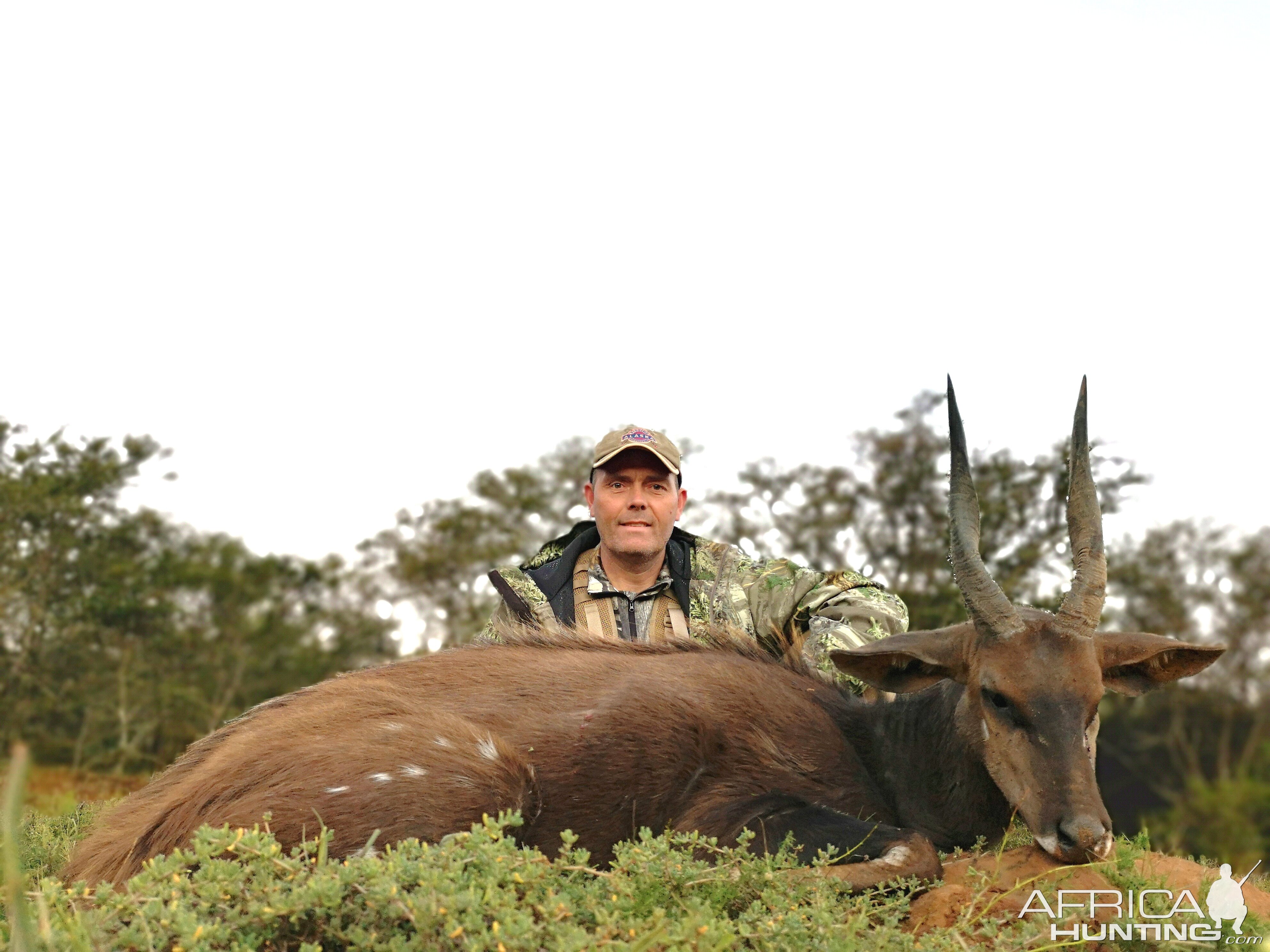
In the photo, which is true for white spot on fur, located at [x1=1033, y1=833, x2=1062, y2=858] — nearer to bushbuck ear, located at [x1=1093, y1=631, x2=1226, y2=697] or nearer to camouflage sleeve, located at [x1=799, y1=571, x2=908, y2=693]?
bushbuck ear, located at [x1=1093, y1=631, x2=1226, y2=697]

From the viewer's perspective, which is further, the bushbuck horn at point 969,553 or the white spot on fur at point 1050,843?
the bushbuck horn at point 969,553

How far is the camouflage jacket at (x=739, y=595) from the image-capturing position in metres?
6.50

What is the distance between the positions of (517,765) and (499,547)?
13446 millimetres

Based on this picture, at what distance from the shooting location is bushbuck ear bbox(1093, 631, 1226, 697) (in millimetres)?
5055

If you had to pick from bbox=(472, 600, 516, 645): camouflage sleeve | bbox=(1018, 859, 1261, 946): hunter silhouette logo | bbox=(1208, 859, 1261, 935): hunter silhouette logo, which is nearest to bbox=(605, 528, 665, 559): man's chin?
bbox=(472, 600, 516, 645): camouflage sleeve

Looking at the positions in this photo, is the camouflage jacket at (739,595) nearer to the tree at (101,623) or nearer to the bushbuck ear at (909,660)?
the bushbuck ear at (909,660)

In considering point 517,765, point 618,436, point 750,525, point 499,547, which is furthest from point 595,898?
point 499,547

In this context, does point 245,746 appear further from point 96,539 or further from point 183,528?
point 183,528

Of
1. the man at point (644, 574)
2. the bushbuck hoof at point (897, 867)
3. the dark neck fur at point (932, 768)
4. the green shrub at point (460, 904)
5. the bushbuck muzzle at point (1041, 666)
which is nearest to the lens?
the green shrub at point (460, 904)

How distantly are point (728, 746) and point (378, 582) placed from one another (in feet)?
49.9

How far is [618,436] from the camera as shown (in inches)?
303

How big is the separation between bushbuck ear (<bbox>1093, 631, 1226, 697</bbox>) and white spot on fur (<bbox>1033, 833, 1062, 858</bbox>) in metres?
0.95

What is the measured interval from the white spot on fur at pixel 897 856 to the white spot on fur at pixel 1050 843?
0.49m

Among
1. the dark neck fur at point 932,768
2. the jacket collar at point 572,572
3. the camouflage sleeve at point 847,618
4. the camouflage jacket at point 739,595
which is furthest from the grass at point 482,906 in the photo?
the jacket collar at point 572,572
